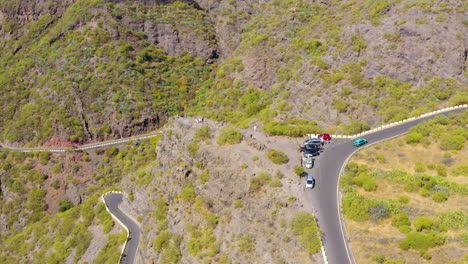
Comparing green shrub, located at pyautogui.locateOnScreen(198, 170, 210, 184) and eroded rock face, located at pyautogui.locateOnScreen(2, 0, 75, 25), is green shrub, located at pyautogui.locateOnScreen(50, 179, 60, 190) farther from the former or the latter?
eroded rock face, located at pyautogui.locateOnScreen(2, 0, 75, 25)

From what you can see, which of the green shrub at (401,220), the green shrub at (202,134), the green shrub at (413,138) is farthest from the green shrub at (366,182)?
the green shrub at (202,134)

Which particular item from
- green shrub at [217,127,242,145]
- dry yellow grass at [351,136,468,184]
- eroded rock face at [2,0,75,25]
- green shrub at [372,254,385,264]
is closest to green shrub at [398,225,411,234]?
green shrub at [372,254,385,264]

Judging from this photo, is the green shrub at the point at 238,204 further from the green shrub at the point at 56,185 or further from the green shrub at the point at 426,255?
the green shrub at the point at 56,185

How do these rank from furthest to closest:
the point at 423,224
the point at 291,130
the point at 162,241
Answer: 1. the point at 291,130
2. the point at 162,241
3. the point at 423,224

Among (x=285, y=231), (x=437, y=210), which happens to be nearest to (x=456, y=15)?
(x=437, y=210)

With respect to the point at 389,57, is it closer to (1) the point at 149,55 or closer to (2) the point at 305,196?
(2) the point at 305,196

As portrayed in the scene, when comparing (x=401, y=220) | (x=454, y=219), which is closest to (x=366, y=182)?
(x=401, y=220)

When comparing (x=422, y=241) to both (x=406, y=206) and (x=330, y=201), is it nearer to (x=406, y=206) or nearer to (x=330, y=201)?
(x=406, y=206)
